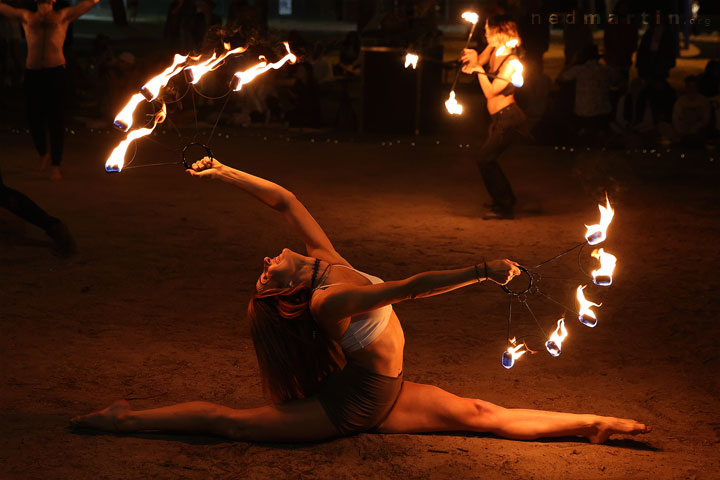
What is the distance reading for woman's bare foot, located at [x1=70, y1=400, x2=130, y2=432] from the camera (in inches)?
173

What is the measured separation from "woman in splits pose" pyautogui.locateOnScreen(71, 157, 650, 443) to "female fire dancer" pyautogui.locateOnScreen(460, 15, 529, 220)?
14.3ft

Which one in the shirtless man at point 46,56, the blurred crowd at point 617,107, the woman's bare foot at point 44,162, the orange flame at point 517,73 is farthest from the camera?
the blurred crowd at point 617,107

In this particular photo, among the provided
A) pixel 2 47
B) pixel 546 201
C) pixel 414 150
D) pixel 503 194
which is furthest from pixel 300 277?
pixel 2 47

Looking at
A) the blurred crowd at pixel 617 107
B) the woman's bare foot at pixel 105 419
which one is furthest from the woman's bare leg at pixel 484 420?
the blurred crowd at pixel 617 107

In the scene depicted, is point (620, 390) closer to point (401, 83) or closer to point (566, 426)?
point (566, 426)

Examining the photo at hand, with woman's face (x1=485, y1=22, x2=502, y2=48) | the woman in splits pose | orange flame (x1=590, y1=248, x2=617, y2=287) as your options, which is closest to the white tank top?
the woman in splits pose

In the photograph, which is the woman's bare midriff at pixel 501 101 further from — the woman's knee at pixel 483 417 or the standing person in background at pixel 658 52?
the standing person in background at pixel 658 52

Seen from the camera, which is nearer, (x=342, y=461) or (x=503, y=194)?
(x=342, y=461)

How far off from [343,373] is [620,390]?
6.04ft

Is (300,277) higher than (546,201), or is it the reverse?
(300,277)

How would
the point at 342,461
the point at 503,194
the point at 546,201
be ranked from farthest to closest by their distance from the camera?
the point at 546,201, the point at 503,194, the point at 342,461

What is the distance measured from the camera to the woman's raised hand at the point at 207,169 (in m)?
4.56

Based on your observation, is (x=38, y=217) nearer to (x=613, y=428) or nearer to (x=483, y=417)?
(x=483, y=417)

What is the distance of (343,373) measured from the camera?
4250mm
